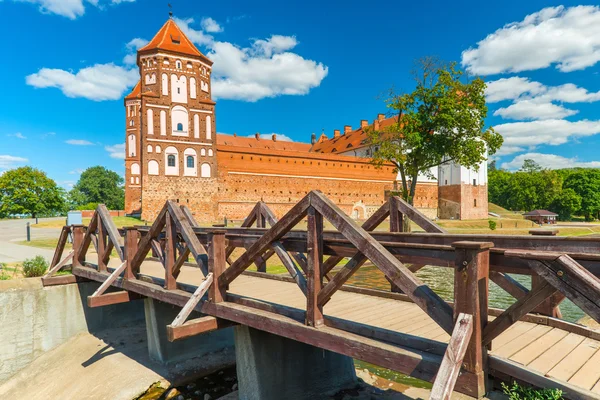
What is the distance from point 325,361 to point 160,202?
28.4 metres

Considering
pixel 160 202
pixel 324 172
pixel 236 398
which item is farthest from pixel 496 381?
pixel 324 172

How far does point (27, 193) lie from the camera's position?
43.8 m

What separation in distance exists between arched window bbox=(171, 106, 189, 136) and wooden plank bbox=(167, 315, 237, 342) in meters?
30.1

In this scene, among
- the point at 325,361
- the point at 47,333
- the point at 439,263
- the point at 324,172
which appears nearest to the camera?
the point at 439,263

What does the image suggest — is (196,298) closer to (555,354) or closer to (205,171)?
(555,354)

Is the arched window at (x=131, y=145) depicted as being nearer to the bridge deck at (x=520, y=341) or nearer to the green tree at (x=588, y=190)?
the bridge deck at (x=520, y=341)

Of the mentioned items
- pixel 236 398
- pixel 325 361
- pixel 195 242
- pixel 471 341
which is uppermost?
pixel 195 242

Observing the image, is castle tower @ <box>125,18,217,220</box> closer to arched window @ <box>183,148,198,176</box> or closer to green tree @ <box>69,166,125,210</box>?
arched window @ <box>183,148,198,176</box>

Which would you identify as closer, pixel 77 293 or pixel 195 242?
Result: pixel 195 242

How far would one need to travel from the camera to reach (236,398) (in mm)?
5785

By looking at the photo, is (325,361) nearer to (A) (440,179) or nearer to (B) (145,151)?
(B) (145,151)

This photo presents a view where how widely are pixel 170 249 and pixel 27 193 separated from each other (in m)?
48.7

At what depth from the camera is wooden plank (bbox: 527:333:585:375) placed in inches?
108

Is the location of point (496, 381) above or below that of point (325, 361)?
above
